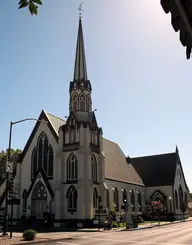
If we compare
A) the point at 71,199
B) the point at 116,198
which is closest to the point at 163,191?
the point at 116,198

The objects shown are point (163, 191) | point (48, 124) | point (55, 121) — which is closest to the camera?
point (48, 124)

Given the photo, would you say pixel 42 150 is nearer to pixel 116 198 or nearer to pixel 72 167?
pixel 72 167

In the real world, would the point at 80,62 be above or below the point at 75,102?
above

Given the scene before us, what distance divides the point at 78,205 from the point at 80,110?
45.9 ft

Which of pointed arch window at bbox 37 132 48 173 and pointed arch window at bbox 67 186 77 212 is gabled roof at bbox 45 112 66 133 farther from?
pointed arch window at bbox 67 186 77 212

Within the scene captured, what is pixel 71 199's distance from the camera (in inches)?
1645

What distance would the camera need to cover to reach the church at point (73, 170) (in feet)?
135

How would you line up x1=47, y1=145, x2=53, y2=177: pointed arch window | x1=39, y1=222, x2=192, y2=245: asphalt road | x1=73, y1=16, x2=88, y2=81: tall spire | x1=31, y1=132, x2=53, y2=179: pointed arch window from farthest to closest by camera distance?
1. x1=73, y1=16, x2=88, y2=81: tall spire
2. x1=31, y1=132, x2=53, y2=179: pointed arch window
3. x1=47, y1=145, x2=53, y2=177: pointed arch window
4. x1=39, y1=222, x2=192, y2=245: asphalt road

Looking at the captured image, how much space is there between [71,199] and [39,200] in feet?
15.7

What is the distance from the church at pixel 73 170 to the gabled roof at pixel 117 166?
0.82ft

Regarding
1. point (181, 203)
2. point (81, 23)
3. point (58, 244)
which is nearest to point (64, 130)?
point (81, 23)

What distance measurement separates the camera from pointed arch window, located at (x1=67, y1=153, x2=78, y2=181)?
42219 mm

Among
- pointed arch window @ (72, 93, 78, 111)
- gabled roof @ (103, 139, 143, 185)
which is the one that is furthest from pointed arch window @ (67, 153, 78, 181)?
pointed arch window @ (72, 93, 78, 111)

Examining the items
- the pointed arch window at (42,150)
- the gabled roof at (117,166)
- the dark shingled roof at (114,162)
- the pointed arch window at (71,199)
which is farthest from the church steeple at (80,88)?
the pointed arch window at (71,199)
